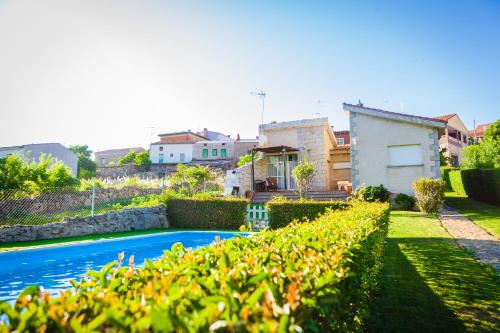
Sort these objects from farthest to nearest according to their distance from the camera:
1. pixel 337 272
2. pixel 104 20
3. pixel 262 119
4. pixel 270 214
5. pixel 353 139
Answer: pixel 262 119 < pixel 353 139 < pixel 270 214 < pixel 104 20 < pixel 337 272

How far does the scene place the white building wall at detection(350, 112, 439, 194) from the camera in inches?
648

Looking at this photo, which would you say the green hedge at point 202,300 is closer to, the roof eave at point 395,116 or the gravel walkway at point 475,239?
the gravel walkway at point 475,239

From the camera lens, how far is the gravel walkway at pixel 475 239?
255 inches

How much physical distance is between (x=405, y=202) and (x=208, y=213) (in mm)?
11170

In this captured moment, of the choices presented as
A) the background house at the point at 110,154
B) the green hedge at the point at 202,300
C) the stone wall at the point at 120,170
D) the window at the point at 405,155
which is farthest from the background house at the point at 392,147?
the background house at the point at 110,154

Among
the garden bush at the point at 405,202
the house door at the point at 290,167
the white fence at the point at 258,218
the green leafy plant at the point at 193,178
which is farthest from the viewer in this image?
the green leafy plant at the point at 193,178

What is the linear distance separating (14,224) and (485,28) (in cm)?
2486

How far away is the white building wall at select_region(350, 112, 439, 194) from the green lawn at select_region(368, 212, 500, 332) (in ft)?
32.2

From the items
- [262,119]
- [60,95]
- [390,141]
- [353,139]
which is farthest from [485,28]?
[60,95]

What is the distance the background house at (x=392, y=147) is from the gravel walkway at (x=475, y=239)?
15.3 ft

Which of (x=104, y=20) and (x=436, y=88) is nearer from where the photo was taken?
(x=104, y=20)

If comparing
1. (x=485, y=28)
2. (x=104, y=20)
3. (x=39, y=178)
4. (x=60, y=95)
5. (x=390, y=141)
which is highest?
(x=485, y=28)

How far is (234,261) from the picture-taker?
87.1 inches

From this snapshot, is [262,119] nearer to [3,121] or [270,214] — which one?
[270,214]
